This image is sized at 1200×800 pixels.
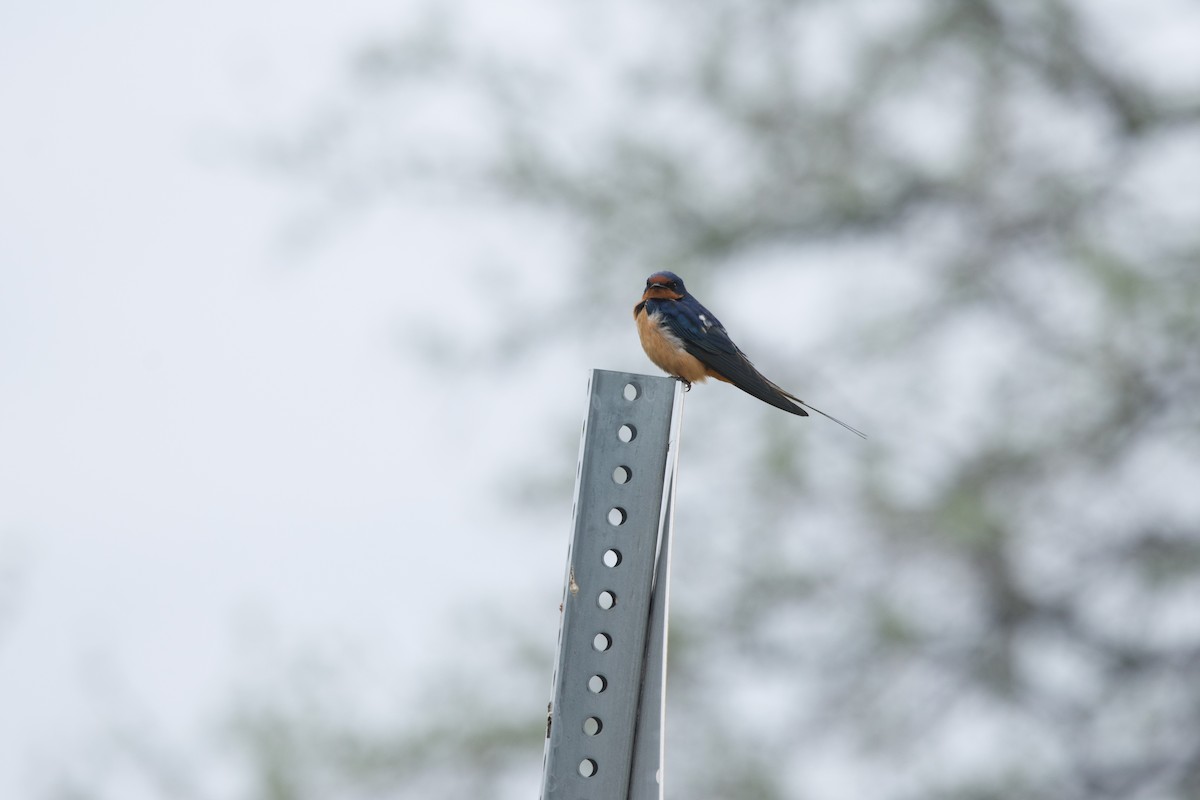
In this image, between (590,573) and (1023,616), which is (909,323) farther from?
(590,573)

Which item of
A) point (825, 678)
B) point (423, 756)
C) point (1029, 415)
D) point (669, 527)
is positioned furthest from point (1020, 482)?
point (669, 527)

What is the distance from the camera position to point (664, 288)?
2809mm

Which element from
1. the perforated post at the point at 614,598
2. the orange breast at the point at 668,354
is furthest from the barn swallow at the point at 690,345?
the perforated post at the point at 614,598

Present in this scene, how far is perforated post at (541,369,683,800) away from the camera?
1.92m

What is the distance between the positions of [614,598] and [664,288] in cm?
100

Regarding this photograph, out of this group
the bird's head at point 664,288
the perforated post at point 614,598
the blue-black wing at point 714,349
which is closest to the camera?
Answer: the perforated post at point 614,598

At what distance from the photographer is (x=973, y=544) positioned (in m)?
7.82

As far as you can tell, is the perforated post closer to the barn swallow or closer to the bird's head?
the barn swallow

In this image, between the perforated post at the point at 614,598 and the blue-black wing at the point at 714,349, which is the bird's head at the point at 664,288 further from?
the perforated post at the point at 614,598

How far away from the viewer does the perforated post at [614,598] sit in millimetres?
1923

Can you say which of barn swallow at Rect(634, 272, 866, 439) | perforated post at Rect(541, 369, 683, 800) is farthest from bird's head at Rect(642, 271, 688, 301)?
perforated post at Rect(541, 369, 683, 800)

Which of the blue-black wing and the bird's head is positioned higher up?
the bird's head

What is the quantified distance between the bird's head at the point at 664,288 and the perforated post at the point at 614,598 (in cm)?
78

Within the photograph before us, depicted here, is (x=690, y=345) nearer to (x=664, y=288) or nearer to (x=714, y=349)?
(x=714, y=349)
